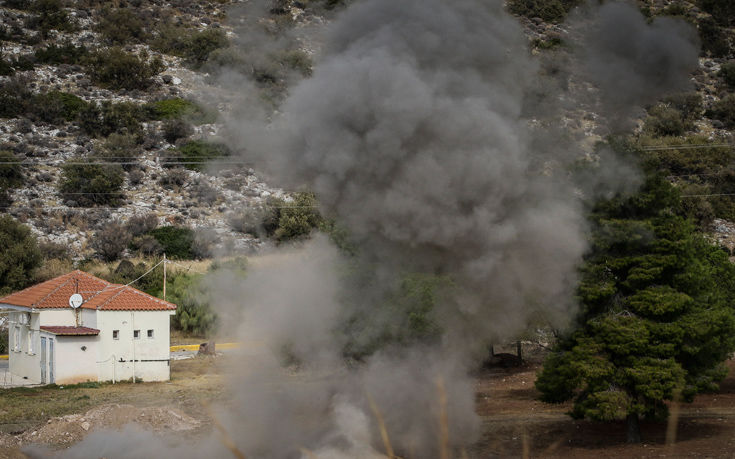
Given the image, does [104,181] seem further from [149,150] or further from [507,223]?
[507,223]

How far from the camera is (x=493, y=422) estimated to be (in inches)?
824

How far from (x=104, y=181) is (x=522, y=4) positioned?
40829 mm

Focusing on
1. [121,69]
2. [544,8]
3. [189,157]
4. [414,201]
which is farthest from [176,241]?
[414,201]

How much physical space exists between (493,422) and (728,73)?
1126cm

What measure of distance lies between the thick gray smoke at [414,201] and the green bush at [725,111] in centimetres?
1160

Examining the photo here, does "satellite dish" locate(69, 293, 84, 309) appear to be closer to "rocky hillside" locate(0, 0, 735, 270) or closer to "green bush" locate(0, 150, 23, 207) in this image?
"rocky hillside" locate(0, 0, 735, 270)

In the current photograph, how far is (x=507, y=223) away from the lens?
47.5 ft

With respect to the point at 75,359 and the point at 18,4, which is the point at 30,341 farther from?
the point at 18,4

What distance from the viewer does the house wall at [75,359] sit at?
27.8 m

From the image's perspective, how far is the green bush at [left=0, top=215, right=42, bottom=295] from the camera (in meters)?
39.5

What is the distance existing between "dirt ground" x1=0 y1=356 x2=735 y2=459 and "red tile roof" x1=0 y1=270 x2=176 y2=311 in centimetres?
321

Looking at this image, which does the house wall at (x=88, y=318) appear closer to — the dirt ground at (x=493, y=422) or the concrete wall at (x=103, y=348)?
the concrete wall at (x=103, y=348)

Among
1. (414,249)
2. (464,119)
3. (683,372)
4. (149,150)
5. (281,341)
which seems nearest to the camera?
(464,119)

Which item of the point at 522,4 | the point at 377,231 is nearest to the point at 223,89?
the point at 377,231
